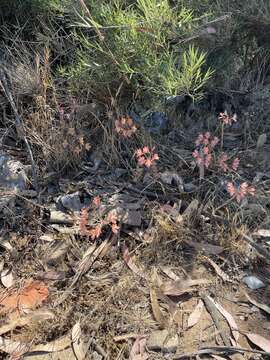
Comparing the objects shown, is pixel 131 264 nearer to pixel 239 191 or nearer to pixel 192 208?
pixel 192 208

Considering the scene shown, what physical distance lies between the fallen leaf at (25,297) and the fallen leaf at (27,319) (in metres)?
0.05

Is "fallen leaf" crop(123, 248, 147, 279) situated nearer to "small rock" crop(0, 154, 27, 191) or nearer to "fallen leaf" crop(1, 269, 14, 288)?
"fallen leaf" crop(1, 269, 14, 288)

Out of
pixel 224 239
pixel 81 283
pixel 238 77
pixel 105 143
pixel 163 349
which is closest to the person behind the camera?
pixel 163 349

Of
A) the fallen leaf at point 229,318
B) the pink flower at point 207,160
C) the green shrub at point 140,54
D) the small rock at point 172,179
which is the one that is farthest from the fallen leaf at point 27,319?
the green shrub at point 140,54

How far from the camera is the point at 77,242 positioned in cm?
246

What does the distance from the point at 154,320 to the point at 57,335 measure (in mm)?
442

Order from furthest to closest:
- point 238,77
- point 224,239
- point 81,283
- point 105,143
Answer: point 238,77 < point 105,143 < point 224,239 < point 81,283

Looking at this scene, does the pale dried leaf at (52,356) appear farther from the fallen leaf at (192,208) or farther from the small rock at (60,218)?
the fallen leaf at (192,208)

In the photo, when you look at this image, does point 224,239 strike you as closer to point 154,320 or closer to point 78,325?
point 154,320

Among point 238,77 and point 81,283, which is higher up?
point 238,77

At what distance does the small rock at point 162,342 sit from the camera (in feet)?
6.61

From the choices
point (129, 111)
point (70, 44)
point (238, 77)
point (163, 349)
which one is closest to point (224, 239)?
point (163, 349)

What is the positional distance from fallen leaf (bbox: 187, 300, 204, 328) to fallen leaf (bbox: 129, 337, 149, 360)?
0.23 meters

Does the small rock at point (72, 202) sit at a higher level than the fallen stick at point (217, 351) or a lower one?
higher
